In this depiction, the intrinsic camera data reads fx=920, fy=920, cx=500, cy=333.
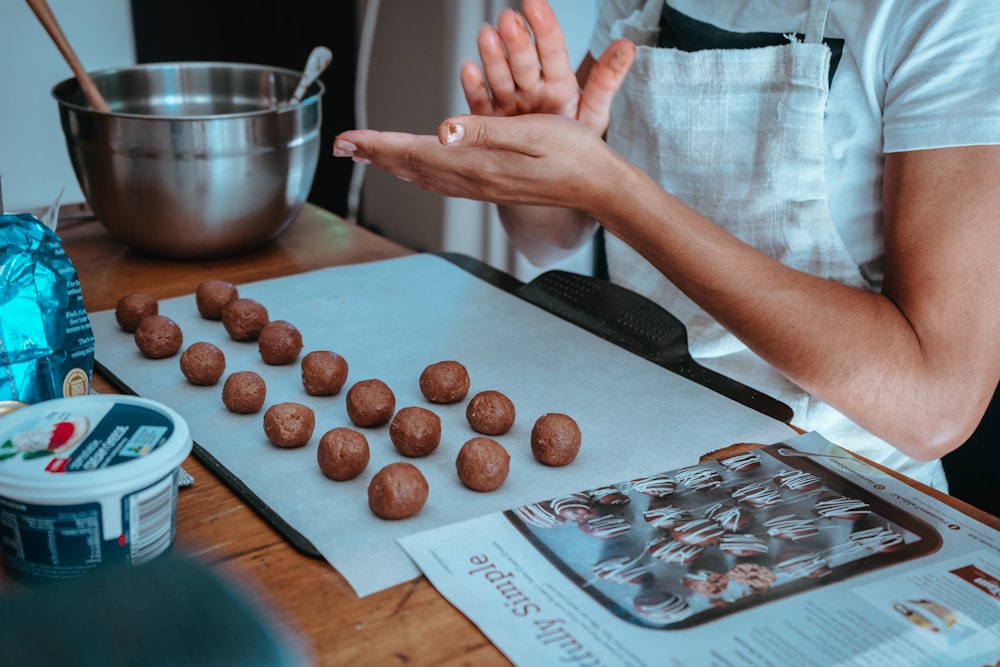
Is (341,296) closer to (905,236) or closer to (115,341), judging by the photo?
(115,341)

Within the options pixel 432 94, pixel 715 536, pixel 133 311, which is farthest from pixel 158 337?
pixel 432 94

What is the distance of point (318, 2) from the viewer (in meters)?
2.33

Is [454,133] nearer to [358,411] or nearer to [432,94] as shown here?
[358,411]

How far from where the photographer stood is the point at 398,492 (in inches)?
30.9

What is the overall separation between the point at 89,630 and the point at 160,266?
118 cm

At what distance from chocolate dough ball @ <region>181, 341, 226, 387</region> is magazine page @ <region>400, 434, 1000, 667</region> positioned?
0.40 metres

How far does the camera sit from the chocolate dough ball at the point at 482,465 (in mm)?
843

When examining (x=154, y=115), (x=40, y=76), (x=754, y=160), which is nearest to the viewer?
(x=754, y=160)

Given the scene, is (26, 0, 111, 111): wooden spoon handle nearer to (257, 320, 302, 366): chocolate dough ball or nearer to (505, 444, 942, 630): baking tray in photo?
(257, 320, 302, 366): chocolate dough ball

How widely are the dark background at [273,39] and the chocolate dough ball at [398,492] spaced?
1640 millimetres

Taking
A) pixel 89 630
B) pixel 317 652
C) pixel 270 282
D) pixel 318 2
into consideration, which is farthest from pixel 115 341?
Result: pixel 318 2

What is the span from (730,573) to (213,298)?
783mm

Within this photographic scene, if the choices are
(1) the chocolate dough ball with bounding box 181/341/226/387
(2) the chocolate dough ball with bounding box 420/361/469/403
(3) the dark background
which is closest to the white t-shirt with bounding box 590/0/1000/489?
(2) the chocolate dough ball with bounding box 420/361/469/403

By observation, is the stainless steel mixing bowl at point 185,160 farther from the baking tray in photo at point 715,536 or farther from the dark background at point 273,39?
the baking tray in photo at point 715,536
